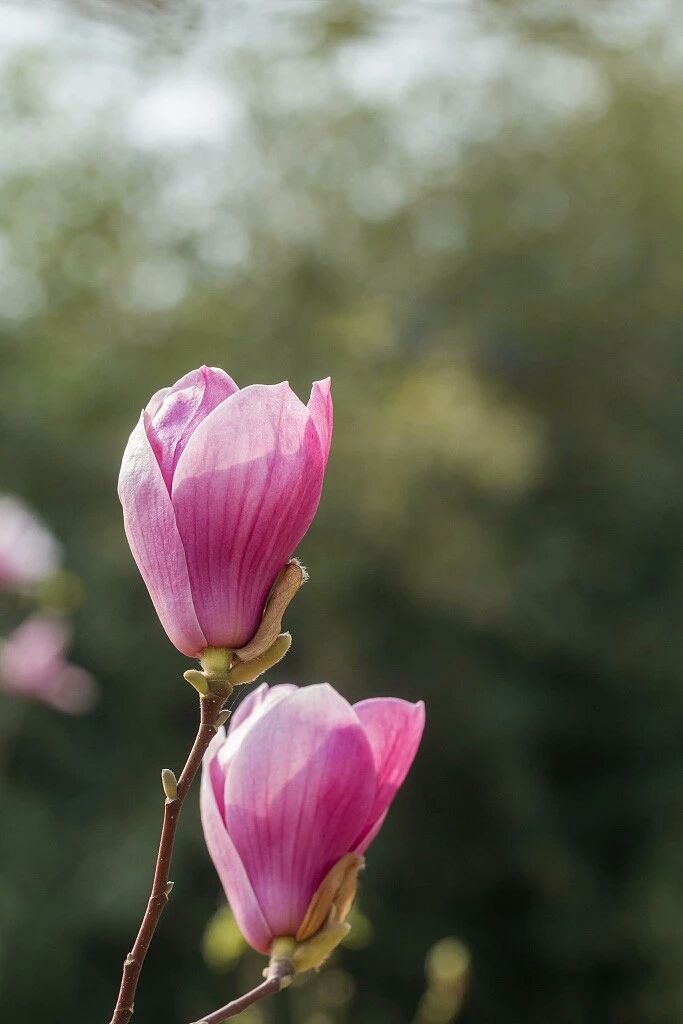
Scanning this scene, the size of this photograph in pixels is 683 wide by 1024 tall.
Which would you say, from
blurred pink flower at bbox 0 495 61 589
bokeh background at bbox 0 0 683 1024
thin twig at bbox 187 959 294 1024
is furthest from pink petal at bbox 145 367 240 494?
bokeh background at bbox 0 0 683 1024

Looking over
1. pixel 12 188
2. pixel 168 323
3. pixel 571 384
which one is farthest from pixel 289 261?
pixel 571 384

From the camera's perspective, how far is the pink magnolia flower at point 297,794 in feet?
1.21

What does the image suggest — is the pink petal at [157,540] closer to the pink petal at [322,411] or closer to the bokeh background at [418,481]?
the pink petal at [322,411]

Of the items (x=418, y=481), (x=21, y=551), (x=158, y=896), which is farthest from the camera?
(x=418, y=481)

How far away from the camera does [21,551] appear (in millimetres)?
1743

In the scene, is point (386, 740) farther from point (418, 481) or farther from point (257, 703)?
point (418, 481)

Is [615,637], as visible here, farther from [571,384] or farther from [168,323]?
[168,323]

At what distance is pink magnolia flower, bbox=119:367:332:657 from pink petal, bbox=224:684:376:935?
1.2 inches

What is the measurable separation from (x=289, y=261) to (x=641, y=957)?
3318 millimetres

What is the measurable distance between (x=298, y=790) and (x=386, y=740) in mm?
32

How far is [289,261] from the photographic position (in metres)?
5.25

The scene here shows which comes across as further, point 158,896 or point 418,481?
point 418,481

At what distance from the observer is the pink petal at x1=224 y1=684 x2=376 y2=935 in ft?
1.21

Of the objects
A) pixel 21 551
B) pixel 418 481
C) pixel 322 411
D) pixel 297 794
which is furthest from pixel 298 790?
pixel 418 481
